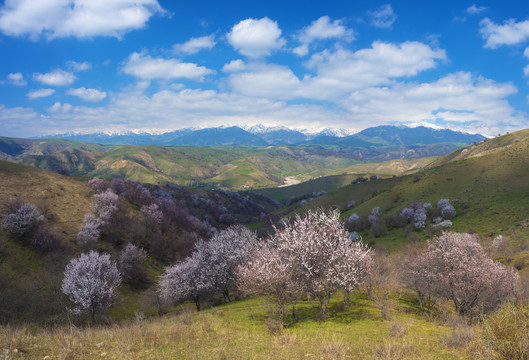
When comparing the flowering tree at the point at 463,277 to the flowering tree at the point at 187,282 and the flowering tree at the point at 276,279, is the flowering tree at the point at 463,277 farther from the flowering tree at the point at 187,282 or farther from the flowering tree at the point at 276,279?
the flowering tree at the point at 187,282

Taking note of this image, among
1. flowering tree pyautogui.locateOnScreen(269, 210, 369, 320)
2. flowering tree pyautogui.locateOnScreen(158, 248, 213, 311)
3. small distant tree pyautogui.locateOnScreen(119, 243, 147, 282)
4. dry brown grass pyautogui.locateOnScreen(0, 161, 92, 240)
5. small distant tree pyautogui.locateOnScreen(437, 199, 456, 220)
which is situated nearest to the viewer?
flowering tree pyautogui.locateOnScreen(269, 210, 369, 320)

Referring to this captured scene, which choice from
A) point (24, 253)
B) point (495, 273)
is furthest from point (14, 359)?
point (24, 253)

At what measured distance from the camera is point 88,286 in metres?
36.0

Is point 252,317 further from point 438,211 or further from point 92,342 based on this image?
point 438,211

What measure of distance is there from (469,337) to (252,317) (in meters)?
20.2

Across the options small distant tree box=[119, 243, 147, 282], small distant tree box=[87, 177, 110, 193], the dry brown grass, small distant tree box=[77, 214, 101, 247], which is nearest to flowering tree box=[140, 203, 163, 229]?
small distant tree box=[87, 177, 110, 193]

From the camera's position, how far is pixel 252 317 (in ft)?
92.7

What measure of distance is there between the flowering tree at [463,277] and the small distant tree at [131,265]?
5573 centimetres

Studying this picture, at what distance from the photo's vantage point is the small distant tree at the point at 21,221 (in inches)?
1914

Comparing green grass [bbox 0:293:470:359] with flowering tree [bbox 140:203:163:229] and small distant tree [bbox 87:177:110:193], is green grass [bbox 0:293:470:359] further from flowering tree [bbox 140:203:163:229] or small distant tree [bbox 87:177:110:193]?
small distant tree [bbox 87:177:110:193]

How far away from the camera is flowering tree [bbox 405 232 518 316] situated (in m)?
28.5

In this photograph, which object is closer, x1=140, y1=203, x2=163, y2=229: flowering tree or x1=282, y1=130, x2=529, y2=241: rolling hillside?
x1=282, y1=130, x2=529, y2=241: rolling hillside

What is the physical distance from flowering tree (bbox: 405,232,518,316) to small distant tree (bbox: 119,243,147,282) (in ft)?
183

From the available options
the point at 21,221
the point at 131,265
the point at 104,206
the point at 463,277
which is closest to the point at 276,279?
the point at 463,277
